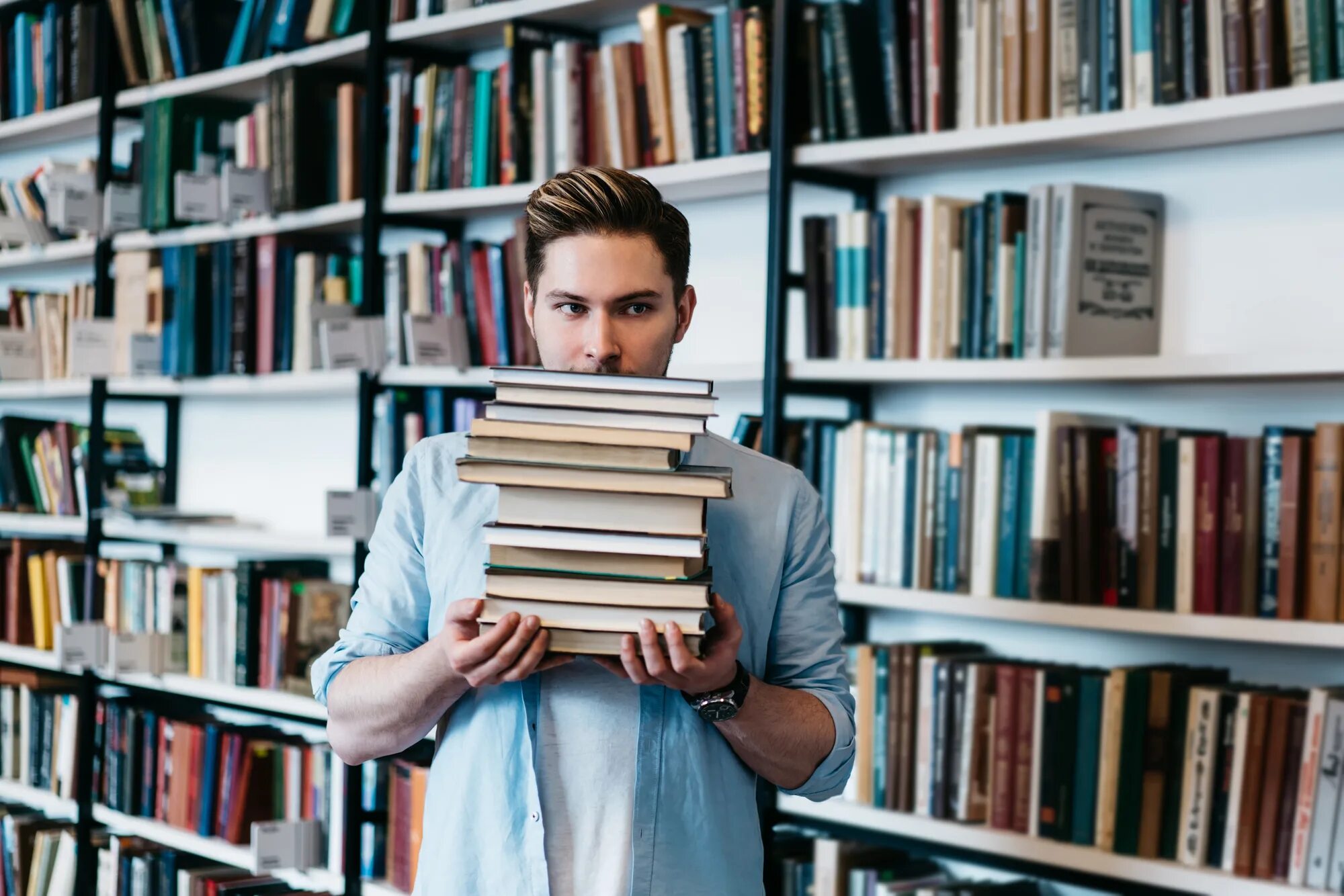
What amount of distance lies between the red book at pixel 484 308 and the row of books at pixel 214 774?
0.94 metres

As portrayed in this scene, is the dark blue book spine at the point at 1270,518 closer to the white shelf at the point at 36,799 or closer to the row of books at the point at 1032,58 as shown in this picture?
the row of books at the point at 1032,58

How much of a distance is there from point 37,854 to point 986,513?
2736 mm

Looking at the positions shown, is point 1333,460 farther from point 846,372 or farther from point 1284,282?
point 846,372

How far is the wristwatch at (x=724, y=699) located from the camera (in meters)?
1.29

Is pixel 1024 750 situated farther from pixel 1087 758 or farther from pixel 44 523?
pixel 44 523

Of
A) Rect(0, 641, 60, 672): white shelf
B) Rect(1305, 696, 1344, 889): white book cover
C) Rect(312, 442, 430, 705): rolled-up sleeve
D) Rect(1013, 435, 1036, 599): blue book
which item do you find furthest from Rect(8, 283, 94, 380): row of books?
Rect(1305, 696, 1344, 889): white book cover

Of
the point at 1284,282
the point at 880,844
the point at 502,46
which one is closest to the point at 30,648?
the point at 502,46

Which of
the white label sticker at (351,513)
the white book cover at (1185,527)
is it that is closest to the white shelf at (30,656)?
the white label sticker at (351,513)

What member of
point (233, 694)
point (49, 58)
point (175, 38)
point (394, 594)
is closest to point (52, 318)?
point (49, 58)

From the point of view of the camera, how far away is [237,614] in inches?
136

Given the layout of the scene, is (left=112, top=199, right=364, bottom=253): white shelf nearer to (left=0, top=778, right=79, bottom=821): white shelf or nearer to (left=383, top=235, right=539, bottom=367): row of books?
(left=383, top=235, right=539, bottom=367): row of books

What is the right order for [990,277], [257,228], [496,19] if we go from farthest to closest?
[257,228] → [496,19] → [990,277]

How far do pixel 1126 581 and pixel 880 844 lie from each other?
0.70 m

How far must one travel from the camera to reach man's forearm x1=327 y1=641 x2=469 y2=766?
1.29 metres
